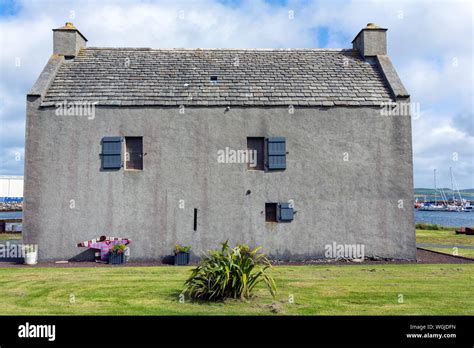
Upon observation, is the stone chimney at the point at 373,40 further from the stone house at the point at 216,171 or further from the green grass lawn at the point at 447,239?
the green grass lawn at the point at 447,239

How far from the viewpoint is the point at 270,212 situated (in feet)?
47.5

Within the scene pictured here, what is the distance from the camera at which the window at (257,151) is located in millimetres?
14555

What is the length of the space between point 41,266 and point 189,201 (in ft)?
17.7

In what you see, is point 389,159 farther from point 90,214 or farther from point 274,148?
point 90,214

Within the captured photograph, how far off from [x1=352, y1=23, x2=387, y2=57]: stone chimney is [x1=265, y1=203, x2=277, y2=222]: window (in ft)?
26.2

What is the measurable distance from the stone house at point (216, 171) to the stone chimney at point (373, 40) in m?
2.73

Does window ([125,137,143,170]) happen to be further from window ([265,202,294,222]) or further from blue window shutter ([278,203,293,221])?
blue window shutter ([278,203,293,221])

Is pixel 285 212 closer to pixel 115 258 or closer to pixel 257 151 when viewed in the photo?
pixel 257 151

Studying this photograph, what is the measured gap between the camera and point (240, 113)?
14508 mm

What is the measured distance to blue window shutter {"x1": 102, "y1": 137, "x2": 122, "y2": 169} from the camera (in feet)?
46.3

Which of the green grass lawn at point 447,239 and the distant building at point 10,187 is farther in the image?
the distant building at point 10,187

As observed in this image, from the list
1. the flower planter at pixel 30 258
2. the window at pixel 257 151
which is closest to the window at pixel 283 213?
the window at pixel 257 151

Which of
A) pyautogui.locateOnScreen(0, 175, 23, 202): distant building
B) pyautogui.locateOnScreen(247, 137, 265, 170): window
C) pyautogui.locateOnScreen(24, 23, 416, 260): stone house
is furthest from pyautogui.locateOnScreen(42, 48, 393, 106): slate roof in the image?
pyautogui.locateOnScreen(0, 175, 23, 202): distant building

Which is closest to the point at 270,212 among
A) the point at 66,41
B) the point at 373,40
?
the point at 373,40
